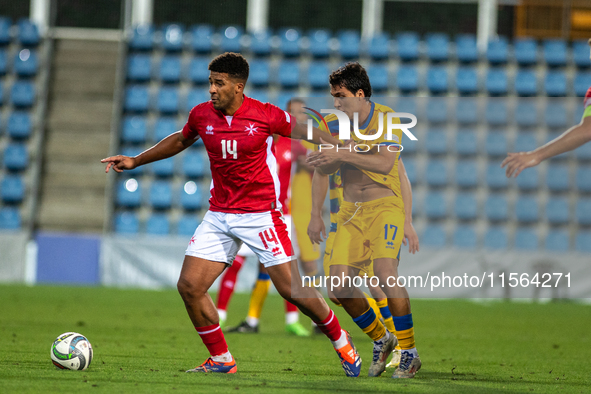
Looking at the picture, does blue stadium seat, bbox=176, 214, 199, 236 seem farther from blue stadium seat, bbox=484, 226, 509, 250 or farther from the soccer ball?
the soccer ball

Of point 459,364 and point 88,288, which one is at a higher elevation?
point 459,364

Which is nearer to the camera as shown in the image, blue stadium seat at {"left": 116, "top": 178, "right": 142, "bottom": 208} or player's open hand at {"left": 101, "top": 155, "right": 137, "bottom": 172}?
player's open hand at {"left": 101, "top": 155, "right": 137, "bottom": 172}

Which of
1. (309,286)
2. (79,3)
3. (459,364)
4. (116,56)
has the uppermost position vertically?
(79,3)

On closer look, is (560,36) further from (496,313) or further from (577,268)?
(496,313)

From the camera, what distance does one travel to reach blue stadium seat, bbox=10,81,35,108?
50.3 feet

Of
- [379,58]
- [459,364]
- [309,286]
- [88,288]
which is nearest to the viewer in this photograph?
[309,286]

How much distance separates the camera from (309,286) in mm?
4547

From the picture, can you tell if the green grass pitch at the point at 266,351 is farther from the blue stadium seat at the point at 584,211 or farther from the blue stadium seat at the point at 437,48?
the blue stadium seat at the point at 437,48

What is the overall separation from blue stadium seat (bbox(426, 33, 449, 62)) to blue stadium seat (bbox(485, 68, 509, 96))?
104cm

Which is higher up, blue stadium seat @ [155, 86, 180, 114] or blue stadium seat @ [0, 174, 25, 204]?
blue stadium seat @ [155, 86, 180, 114]

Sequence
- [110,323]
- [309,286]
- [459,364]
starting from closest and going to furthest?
[309,286], [459,364], [110,323]

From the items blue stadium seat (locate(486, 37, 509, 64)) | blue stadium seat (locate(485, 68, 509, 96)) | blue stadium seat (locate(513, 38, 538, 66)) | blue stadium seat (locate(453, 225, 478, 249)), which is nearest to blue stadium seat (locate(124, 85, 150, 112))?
blue stadium seat (locate(453, 225, 478, 249))

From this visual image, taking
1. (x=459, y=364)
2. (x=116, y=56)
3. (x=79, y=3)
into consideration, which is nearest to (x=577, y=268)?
(x=459, y=364)

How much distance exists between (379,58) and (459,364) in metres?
11.1
